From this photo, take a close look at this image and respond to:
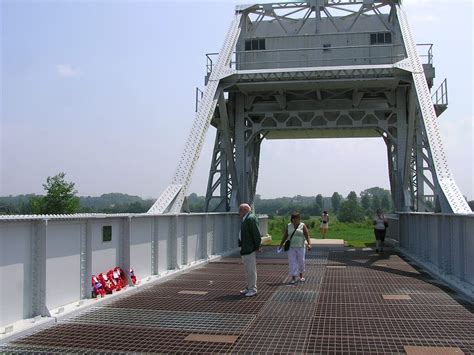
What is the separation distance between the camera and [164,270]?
1301 centimetres

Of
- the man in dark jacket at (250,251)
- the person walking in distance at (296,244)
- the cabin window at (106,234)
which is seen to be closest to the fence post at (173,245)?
the person walking in distance at (296,244)

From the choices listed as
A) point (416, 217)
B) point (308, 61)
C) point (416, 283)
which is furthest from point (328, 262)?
point (308, 61)

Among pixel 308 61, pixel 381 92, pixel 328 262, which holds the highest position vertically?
pixel 308 61

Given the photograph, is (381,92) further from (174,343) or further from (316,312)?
(174,343)

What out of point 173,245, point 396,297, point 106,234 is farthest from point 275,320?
point 173,245

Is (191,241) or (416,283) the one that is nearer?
(416,283)

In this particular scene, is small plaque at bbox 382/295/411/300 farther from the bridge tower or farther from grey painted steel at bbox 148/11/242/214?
the bridge tower

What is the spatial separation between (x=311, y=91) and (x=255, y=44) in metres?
4.22

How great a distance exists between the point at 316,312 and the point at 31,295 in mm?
4324

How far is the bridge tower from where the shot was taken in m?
22.3

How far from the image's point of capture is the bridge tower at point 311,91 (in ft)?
73.3

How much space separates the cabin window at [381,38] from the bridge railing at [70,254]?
1589cm

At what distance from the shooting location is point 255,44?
2627 cm

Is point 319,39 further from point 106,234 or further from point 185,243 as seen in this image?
point 106,234
